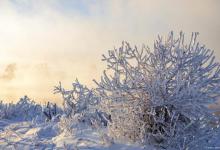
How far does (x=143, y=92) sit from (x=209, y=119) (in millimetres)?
1425

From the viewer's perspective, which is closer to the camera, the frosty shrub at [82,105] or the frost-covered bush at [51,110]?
the frosty shrub at [82,105]

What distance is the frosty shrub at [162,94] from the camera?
349 inches

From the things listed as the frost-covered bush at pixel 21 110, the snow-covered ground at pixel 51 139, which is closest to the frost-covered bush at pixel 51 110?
the frost-covered bush at pixel 21 110

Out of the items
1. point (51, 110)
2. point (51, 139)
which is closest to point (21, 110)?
point (51, 110)

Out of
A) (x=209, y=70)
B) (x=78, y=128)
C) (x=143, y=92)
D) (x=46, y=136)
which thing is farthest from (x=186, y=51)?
(x=46, y=136)

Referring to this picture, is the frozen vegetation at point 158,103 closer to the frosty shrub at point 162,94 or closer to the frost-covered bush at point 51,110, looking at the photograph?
the frosty shrub at point 162,94

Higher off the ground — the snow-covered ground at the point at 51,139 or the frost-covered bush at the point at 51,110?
the frost-covered bush at the point at 51,110

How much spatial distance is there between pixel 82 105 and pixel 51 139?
238 cm

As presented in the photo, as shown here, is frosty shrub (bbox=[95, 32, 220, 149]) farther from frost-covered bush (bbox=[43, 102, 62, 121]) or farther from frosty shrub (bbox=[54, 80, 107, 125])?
frost-covered bush (bbox=[43, 102, 62, 121])

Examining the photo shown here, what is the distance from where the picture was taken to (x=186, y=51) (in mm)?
9086

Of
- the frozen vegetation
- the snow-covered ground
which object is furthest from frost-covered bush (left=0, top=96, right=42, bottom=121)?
the frozen vegetation

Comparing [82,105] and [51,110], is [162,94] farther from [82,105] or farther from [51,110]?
[51,110]

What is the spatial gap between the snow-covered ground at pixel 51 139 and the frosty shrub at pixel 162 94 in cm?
43

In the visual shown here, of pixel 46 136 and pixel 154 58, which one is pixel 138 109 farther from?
pixel 46 136
